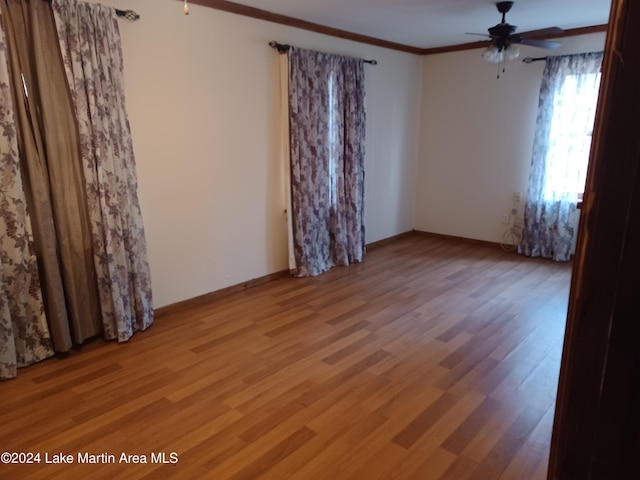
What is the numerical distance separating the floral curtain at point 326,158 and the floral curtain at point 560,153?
196 cm

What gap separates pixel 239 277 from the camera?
4031 mm

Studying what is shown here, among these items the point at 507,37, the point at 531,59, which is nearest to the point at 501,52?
the point at 507,37

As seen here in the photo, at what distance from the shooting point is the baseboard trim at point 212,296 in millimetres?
3486

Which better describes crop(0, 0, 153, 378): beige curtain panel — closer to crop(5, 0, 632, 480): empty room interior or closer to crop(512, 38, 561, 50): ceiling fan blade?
crop(5, 0, 632, 480): empty room interior

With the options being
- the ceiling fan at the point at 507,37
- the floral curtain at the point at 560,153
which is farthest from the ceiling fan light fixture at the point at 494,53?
the floral curtain at the point at 560,153

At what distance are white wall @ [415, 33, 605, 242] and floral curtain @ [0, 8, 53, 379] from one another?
4.71 m

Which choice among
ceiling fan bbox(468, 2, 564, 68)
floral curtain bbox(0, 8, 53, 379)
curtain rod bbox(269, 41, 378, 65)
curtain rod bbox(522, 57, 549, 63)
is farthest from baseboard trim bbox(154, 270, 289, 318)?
curtain rod bbox(522, 57, 549, 63)

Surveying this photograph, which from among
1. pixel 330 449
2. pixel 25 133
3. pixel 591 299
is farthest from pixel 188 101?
pixel 591 299

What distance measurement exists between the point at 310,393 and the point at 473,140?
4.20m

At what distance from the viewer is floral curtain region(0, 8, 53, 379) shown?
7.89ft

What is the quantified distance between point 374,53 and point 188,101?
2500mm

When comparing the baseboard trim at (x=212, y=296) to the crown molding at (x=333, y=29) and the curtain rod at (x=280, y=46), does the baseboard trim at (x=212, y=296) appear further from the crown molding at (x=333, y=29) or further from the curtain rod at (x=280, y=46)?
the crown molding at (x=333, y=29)

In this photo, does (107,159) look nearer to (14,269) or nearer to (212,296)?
(14,269)

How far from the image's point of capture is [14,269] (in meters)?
2.53
